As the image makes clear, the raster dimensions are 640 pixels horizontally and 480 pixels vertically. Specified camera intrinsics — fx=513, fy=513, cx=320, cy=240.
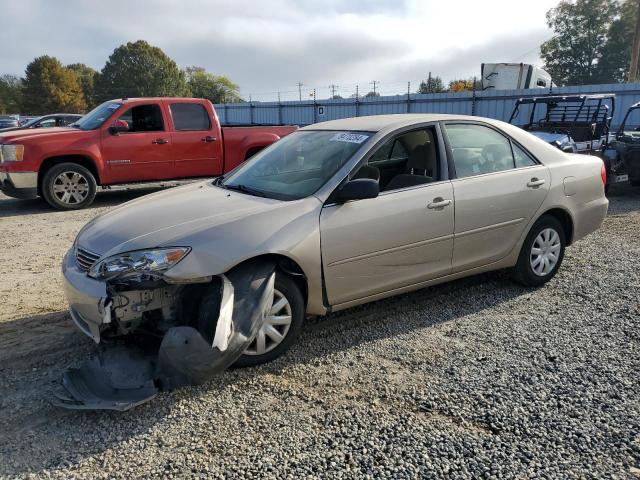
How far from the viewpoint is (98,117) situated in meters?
9.45

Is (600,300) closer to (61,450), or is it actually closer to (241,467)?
(241,467)

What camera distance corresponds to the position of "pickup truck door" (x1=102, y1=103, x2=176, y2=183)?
926cm

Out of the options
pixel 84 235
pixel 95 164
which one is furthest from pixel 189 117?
pixel 84 235

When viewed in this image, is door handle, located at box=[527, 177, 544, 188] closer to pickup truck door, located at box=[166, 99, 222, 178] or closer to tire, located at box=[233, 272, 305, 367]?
tire, located at box=[233, 272, 305, 367]

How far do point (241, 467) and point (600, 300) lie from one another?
3.66 meters

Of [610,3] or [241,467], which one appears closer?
[241,467]

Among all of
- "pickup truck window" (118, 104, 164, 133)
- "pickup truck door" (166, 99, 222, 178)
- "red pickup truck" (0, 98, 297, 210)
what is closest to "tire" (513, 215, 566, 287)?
"red pickup truck" (0, 98, 297, 210)

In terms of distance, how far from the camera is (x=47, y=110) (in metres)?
60.2

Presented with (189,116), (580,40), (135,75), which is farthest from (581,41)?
(189,116)

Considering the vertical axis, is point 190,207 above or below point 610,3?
below

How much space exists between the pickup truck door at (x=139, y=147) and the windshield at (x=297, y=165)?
17.7 feet

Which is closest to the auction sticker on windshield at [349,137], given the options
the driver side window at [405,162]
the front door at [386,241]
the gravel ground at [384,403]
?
the driver side window at [405,162]

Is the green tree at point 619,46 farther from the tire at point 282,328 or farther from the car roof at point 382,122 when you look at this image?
the tire at point 282,328

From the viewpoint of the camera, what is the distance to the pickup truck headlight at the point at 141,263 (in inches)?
124
